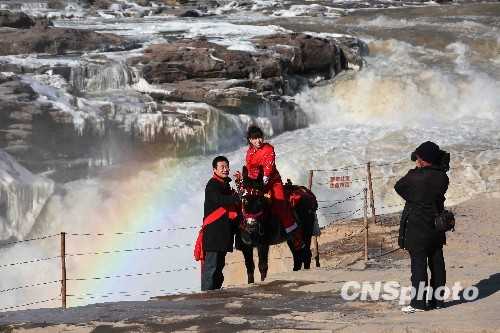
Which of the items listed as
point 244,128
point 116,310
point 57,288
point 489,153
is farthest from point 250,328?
point 244,128

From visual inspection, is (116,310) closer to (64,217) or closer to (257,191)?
(257,191)

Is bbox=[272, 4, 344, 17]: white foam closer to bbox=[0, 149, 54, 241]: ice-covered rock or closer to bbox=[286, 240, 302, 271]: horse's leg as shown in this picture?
bbox=[0, 149, 54, 241]: ice-covered rock

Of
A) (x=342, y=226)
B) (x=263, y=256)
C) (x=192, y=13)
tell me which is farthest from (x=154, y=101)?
(x=192, y=13)

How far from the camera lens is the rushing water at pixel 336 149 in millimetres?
15891

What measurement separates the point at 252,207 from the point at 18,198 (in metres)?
10.0

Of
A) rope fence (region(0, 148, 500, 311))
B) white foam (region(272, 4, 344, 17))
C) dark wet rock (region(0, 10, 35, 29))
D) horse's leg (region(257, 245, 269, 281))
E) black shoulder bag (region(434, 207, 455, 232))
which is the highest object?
black shoulder bag (region(434, 207, 455, 232))

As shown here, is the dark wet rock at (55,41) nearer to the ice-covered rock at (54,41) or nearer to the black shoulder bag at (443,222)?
the ice-covered rock at (54,41)

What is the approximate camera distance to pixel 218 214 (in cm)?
869

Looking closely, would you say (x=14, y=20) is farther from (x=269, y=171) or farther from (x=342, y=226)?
Result: (x=269, y=171)

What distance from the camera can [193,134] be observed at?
22.7 meters

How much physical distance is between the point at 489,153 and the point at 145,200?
26.5 feet
